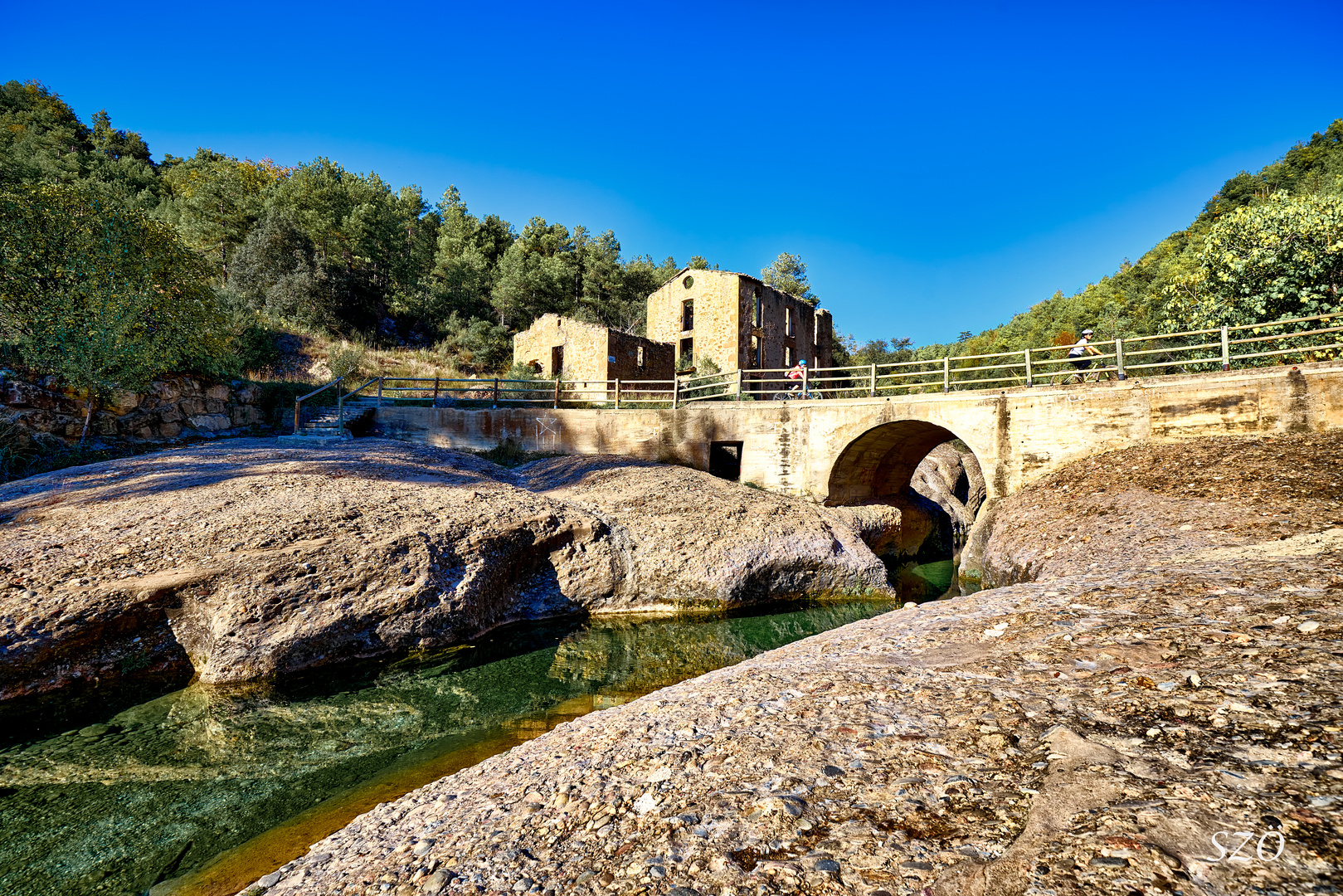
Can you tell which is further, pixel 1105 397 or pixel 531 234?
Answer: pixel 531 234

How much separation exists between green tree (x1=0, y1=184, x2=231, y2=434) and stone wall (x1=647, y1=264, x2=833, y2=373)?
22978mm

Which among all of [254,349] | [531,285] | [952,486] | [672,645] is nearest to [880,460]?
[952,486]

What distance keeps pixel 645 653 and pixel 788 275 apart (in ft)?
176

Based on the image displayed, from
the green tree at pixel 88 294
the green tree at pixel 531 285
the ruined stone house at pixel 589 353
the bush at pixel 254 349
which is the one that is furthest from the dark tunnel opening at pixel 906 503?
the green tree at pixel 531 285

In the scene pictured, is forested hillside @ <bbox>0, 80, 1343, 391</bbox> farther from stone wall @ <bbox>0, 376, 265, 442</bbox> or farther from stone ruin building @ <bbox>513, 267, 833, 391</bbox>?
stone ruin building @ <bbox>513, 267, 833, 391</bbox>

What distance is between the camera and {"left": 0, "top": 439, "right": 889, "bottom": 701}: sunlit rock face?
763 cm

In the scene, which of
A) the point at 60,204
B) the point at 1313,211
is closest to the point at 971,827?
the point at 1313,211

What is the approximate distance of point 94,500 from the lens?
32.7 ft

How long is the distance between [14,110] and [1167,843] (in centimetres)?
7478

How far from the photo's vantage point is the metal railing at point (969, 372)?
42.1 feet

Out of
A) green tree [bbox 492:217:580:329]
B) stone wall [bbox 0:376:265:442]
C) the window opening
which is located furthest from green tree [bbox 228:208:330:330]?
the window opening

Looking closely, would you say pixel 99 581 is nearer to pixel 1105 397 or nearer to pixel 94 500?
pixel 94 500

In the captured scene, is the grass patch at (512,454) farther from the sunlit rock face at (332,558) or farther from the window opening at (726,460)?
the window opening at (726,460)

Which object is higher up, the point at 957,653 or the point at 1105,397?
the point at 1105,397
